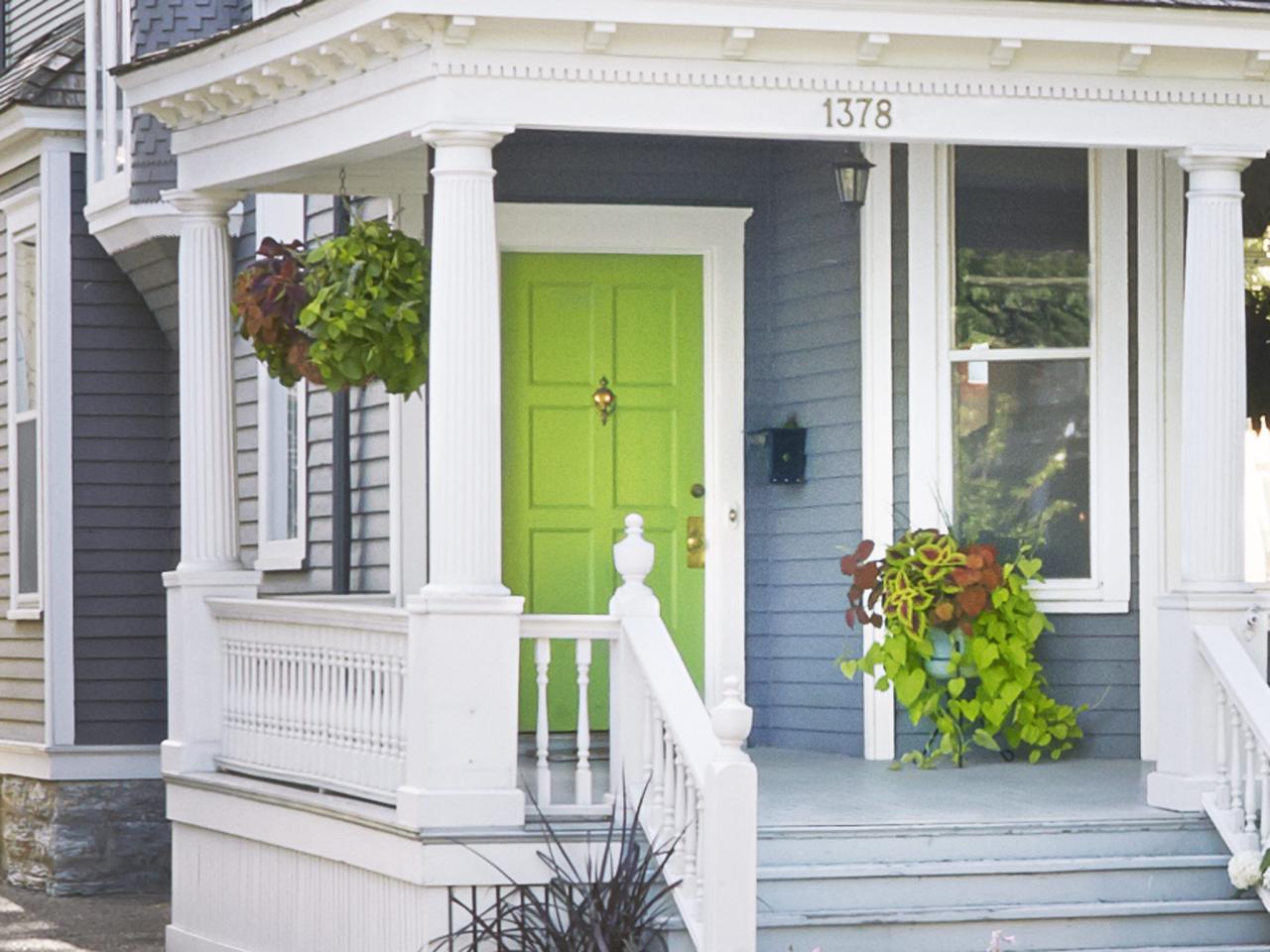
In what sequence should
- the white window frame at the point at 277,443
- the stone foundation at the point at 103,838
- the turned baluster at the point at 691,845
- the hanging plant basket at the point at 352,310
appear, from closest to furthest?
the turned baluster at the point at 691,845, the hanging plant basket at the point at 352,310, the white window frame at the point at 277,443, the stone foundation at the point at 103,838

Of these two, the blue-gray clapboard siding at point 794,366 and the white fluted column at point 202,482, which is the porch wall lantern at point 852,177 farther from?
the white fluted column at point 202,482

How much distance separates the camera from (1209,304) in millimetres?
8023

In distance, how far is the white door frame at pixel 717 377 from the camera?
33.0 ft

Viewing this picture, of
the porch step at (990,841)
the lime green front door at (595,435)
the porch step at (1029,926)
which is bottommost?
the porch step at (1029,926)

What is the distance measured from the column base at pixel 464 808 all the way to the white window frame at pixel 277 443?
151 inches

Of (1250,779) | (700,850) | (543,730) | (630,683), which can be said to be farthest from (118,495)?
(1250,779)

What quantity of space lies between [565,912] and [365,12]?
10.2 ft

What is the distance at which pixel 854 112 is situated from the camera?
25.7 feet

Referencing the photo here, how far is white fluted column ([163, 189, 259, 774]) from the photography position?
30.6 ft

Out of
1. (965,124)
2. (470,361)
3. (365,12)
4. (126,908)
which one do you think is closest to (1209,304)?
(965,124)

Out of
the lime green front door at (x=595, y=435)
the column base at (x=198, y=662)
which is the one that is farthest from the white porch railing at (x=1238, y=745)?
the column base at (x=198, y=662)

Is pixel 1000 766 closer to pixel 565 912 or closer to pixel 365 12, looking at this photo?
pixel 565 912

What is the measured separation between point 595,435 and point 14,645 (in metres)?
4.98

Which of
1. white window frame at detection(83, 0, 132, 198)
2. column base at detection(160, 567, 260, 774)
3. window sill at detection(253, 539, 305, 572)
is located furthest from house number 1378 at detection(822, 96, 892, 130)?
white window frame at detection(83, 0, 132, 198)
